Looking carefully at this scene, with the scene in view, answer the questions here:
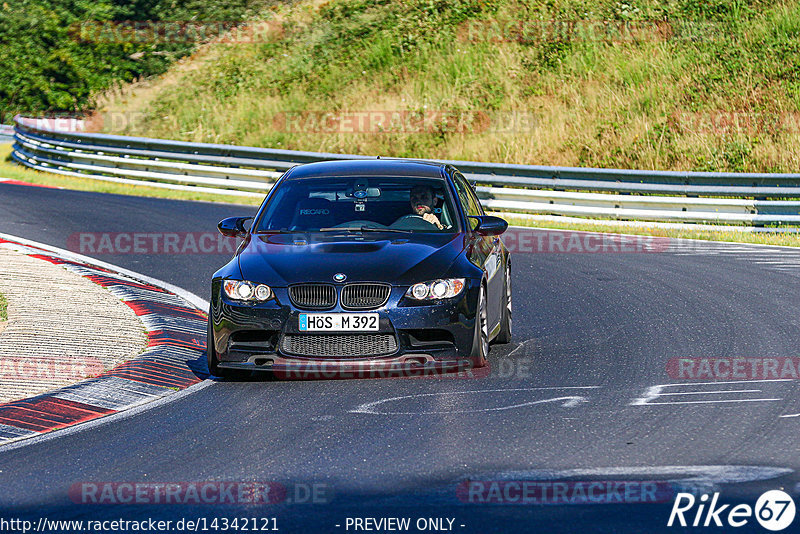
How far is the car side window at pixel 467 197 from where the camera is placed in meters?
10.3

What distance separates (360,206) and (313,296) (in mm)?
1576

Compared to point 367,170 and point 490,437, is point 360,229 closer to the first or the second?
point 367,170

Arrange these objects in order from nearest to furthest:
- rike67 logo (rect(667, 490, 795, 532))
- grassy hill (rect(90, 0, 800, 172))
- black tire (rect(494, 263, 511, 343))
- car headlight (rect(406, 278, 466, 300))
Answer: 1. rike67 logo (rect(667, 490, 795, 532))
2. car headlight (rect(406, 278, 466, 300))
3. black tire (rect(494, 263, 511, 343))
4. grassy hill (rect(90, 0, 800, 172))

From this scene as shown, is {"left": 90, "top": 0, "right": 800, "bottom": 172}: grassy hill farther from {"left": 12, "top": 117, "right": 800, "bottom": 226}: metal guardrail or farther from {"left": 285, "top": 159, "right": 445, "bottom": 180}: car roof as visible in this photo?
{"left": 285, "top": 159, "right": 445, "bottom": 180}: car roof

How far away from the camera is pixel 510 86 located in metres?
31.5

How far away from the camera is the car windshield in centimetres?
967

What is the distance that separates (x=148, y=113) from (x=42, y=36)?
1270 centimetres

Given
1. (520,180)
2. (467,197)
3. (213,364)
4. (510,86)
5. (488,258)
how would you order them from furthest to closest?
(510,86)
(520,180)
(467,197)
(488,258)
(213,364)

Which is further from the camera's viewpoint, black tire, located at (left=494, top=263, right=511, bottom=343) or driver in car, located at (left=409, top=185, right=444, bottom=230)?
black tire, located at (left=494, top=263, right=511, bottom=343)

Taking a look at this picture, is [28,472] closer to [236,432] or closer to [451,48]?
[236,432]

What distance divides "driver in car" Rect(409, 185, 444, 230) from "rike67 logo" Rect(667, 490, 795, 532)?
15.1ft

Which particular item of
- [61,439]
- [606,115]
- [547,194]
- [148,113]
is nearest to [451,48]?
[606,115]

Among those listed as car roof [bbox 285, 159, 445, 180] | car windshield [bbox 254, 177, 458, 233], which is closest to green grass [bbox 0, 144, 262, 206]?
car roof [bbox 285, 159, 445, 180]

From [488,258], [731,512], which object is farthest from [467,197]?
[731,512]
